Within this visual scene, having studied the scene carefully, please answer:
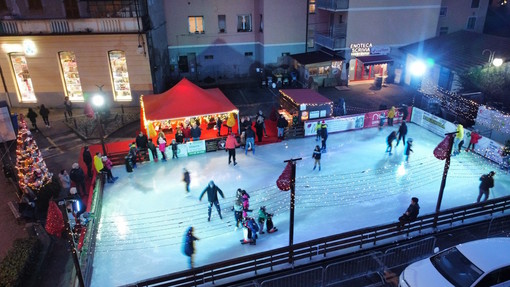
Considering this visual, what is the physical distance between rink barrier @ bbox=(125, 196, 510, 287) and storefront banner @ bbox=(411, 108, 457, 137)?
278 inches

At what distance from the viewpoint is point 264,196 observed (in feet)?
49.4

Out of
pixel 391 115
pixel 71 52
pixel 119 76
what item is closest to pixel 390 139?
pixel 391 115

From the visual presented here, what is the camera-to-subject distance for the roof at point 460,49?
937 inches

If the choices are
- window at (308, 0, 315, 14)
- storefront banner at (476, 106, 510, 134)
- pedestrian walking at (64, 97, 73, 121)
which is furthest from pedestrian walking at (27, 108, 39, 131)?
storefront banner at (476, 106, 510, 134)

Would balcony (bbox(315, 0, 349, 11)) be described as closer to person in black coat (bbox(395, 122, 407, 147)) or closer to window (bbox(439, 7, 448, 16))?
window (bbox(439, 7, 448, 16))

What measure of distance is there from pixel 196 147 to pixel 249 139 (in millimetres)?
2613

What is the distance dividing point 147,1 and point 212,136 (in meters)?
10.4

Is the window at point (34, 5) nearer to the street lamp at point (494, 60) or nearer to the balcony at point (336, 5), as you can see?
the balcony at point (336, 5)

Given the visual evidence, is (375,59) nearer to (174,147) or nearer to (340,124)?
(340,124)

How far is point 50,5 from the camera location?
23672mm

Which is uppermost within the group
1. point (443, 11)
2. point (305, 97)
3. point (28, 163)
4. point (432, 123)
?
point (443, 11)

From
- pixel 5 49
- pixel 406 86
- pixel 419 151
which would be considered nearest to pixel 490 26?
pixel 406 86

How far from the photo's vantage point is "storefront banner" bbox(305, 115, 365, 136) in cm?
2059

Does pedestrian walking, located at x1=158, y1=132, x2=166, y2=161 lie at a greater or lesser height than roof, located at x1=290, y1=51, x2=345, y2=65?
lesser
